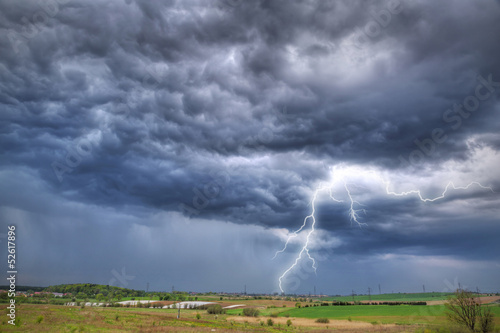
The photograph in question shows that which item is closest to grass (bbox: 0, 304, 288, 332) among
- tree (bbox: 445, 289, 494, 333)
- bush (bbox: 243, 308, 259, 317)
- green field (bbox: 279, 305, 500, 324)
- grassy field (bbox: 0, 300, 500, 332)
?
grassy field (bbox: 0, 300, 500, 332)

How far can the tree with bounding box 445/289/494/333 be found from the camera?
145ft

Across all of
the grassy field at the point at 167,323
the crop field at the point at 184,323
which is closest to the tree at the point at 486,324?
the crop field at the point at 184,323

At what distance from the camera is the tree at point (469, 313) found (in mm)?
44344

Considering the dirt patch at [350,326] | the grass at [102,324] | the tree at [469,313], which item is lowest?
the dirt patch at [350,326]

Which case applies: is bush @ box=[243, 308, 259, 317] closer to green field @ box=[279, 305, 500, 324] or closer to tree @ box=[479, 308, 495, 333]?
green field @ box=[279, 305, 500, 324]

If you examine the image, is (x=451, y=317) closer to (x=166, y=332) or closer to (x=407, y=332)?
(x=407, y=332)

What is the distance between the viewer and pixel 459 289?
46.1 metres

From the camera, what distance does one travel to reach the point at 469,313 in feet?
149

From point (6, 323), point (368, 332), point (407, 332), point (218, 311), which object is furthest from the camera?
point (218, 311)

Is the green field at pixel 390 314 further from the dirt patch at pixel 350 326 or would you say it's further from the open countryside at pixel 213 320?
the dirt patch at pixel 350 326

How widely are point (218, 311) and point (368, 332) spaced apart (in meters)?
78.3

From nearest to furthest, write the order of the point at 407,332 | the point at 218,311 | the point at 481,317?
the point at 481,317, the point at 407,332, the point at 218,311

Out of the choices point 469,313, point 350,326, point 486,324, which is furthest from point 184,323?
point 486,324

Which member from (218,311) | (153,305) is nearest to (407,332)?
(218,311)
